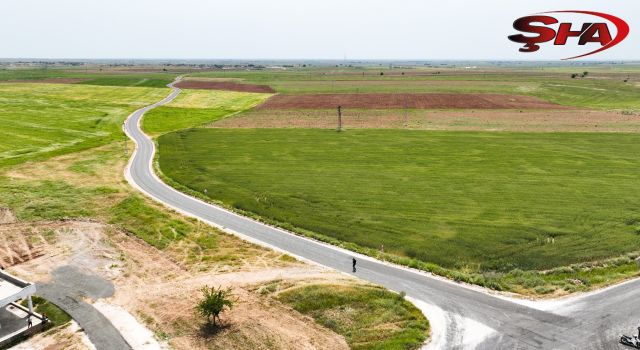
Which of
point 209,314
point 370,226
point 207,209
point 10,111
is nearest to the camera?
point 209,314

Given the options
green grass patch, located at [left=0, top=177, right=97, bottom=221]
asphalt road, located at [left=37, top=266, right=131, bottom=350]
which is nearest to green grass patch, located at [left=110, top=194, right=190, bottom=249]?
green grass patch, located at [left=0, top=177, right=97, bottom=221]

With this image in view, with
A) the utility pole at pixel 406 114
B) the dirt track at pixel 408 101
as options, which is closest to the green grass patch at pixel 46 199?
the utility pole at pixel 406 114

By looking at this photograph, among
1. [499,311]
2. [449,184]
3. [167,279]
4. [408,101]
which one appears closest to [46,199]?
[167,279]

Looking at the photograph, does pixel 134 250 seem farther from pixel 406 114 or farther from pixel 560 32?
pixel 406 114

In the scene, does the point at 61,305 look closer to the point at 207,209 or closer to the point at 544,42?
the point at 207,209

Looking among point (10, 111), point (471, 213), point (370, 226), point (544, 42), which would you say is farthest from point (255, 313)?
point (10, 111)

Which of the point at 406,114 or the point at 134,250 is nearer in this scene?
the point at 134,250
